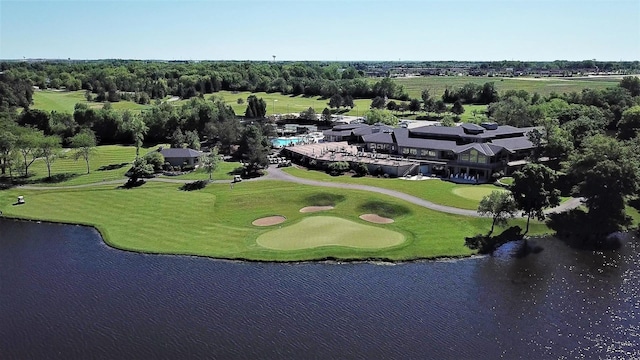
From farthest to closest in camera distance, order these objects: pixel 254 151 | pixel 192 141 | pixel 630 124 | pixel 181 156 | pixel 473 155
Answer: pixel 192 141 < pixel 630 124 < pixel 181 156 < pixel 254 151 < pixel 473 155

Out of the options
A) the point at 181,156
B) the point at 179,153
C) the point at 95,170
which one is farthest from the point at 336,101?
the point at 95,170

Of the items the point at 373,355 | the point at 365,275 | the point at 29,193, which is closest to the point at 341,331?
Result: the point at 373,355

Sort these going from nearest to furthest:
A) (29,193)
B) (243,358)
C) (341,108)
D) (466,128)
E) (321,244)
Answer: (243,358) < (321,244) < (29,193) < (466,128) < (341,108)

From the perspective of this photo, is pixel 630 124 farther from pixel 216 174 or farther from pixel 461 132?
pixel 216 174

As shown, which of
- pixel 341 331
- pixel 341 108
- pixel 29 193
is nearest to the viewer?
pixel 341 331

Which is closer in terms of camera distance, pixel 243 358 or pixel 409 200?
pixel 243 358

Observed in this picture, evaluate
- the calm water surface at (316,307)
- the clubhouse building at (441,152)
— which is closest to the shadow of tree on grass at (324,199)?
the clubhouse building at (441,152)

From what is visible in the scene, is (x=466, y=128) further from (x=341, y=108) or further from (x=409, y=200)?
(x=341, y=108)
